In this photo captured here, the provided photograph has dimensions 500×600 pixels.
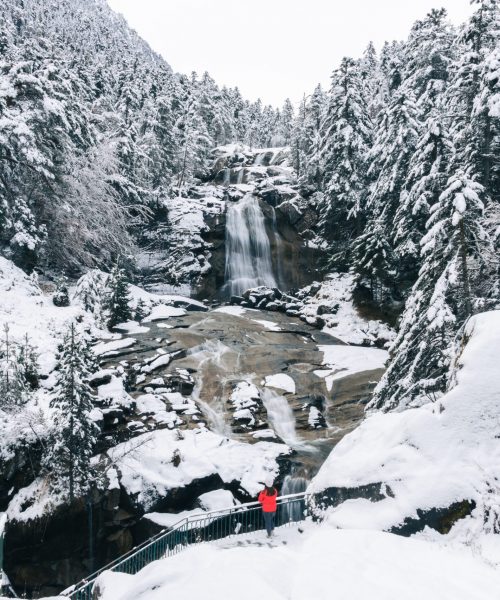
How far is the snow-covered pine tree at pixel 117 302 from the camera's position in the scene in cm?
2614

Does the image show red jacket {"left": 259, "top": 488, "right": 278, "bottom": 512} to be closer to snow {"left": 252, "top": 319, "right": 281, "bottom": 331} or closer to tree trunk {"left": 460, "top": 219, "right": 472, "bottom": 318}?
tree trunk {"left": 460, "top": 219, "right": 472, "bottom": 318}

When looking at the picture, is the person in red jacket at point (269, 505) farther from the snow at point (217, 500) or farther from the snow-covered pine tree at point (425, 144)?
the snow-covered pine tree at point (425, 144)

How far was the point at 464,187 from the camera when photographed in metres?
14.6

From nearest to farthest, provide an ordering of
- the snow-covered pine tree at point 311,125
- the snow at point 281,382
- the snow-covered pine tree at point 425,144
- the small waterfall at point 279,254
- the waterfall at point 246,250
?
the snow at point 281,382
the snow-covered pine tree at point 425,144
the waterfall at point 246,250
the small waterfall at point 279,254
the snow-covered pine tree at point 311,125

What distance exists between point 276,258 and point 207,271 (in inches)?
258

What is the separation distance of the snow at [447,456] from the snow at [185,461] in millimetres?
6719

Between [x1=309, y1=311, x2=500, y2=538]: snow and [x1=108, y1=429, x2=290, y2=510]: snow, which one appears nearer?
[x1=309, y1=311, x2=500, y2=538]: snow

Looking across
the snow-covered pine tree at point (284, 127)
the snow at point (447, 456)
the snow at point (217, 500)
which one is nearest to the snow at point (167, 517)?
the snow at point (217, 500)

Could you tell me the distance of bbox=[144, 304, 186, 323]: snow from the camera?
2883 cm

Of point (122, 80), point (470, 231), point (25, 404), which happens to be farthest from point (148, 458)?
point (122, 80)

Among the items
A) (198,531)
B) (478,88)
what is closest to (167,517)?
(198,531)

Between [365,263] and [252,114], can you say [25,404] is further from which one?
[252,114]

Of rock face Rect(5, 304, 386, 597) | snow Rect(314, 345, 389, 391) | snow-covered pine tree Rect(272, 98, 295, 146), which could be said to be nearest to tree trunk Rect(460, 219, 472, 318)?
rock face Rect(5, 304, 386, 597)

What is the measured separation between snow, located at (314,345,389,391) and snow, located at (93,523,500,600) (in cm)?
1528
